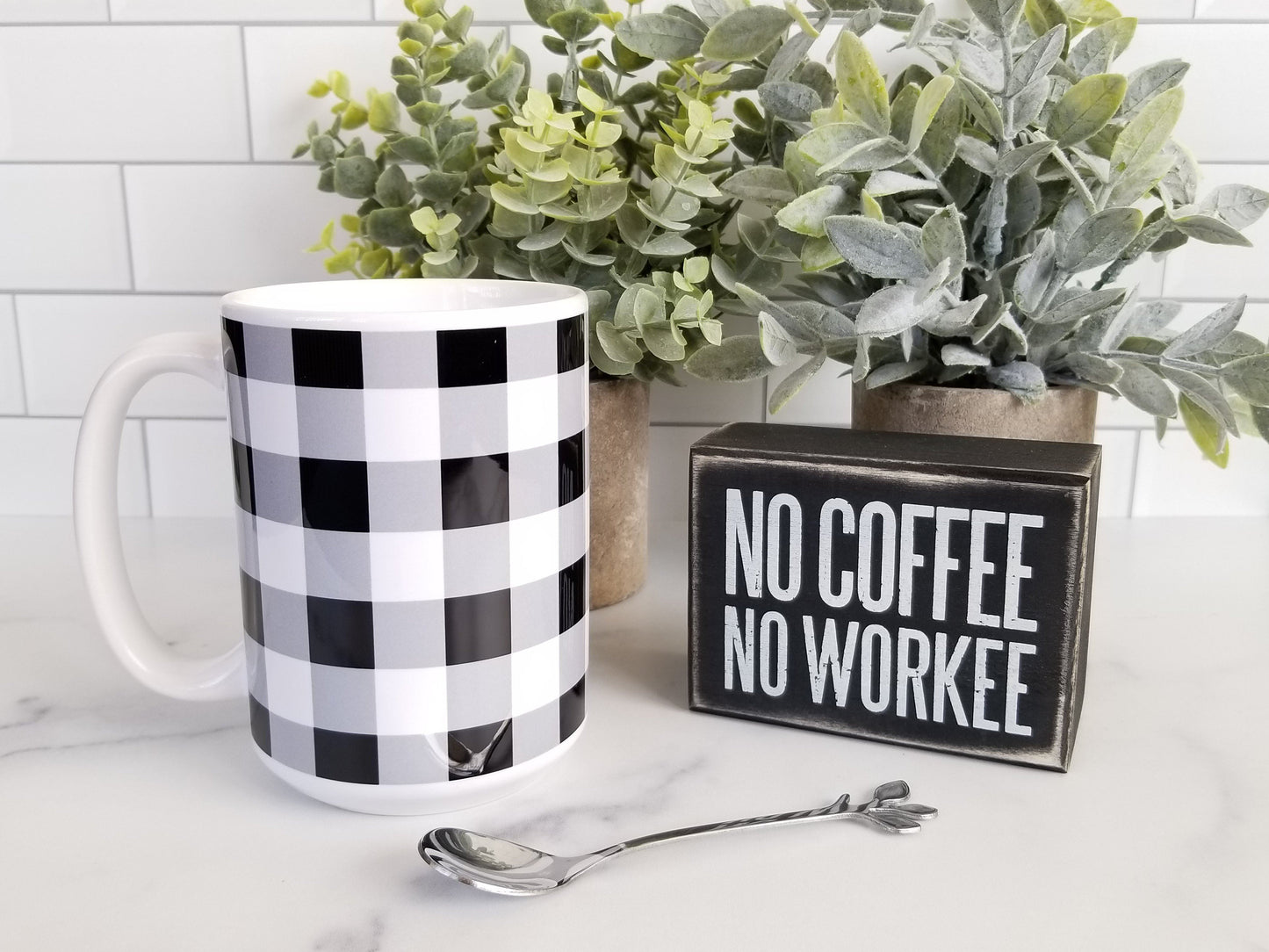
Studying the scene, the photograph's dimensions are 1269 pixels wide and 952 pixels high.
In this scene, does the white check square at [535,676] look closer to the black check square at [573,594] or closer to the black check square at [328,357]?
the black check square at [573,594]

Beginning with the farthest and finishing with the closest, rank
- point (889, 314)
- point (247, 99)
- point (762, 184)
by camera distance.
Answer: point (247, 99) < point (762, 184) < point (889, 314)

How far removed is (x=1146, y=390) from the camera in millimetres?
598

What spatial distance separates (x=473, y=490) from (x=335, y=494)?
0.05 meters

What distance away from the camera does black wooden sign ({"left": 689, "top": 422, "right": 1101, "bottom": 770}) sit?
47 centimetres

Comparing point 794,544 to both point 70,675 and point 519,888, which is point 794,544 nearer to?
point 519,888

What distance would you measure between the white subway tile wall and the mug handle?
421 mm

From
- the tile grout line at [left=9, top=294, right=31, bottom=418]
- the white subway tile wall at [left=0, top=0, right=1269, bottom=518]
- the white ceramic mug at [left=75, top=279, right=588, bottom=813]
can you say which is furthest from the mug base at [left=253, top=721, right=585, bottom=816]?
the tile grout line at [left=9, top=294, right=31, bottom=418]

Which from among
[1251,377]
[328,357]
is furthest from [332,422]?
[1251,377]

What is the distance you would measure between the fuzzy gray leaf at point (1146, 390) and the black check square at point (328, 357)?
0.43 m

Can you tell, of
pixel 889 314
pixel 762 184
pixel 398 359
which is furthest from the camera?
pixel 762 184

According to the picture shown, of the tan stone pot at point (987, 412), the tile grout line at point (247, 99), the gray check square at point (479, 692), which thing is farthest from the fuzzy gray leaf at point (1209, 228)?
the tile grout line at point (247, 99)

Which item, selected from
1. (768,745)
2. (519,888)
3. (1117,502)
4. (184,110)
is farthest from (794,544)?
(184,110)

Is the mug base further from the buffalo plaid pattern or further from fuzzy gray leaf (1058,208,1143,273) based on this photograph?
fuzzy gray leaf (1058,208,1143,273)

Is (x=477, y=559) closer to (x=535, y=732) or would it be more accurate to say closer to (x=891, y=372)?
(x=535, y=732)
